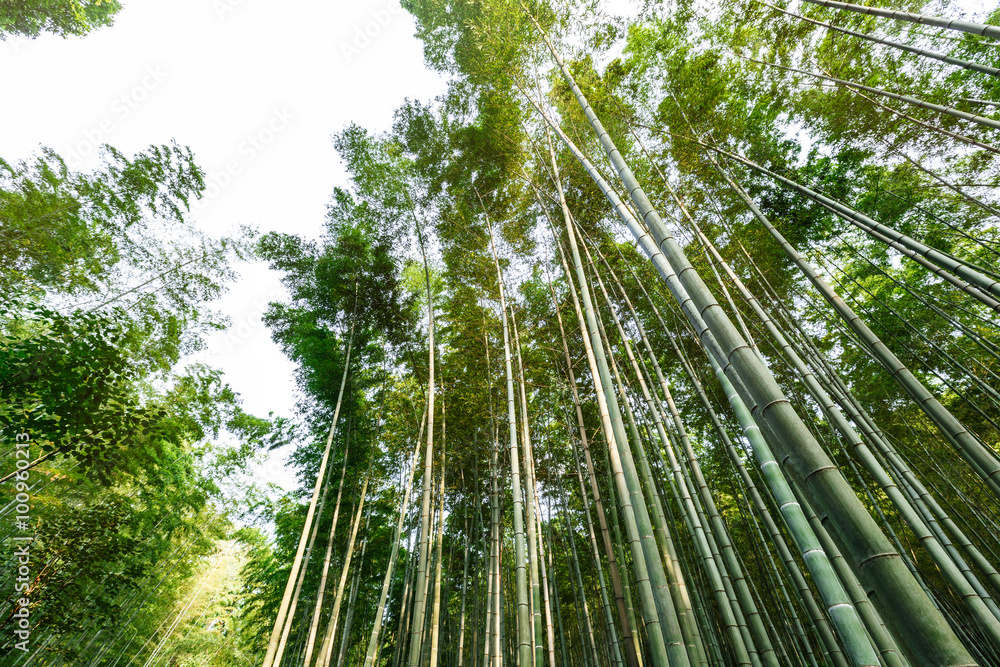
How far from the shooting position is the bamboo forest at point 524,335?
9.66 feet

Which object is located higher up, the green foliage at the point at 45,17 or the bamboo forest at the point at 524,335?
the green foliage at the point at 45,17

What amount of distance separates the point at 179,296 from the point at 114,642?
520 centimetres

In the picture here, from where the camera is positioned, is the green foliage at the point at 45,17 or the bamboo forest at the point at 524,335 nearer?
the bamboo forest at the point at 524,335

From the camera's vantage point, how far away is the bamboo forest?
2.95m

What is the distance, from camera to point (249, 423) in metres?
5.62

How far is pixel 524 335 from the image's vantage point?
518 centimetres

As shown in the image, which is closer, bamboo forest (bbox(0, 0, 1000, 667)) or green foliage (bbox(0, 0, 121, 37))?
bamboo forest (bbox(0, 0, 1000, 667))

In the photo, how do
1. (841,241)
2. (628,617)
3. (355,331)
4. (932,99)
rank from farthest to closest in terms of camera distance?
(355,331), (841,241), (932,99), (628,617)

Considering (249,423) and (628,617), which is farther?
(249,423)

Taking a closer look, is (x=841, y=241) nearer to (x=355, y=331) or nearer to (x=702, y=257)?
(x=702, y=257)

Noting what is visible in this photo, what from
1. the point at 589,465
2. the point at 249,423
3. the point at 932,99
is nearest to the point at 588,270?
the point at 589,465

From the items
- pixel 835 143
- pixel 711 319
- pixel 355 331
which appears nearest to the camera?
pixel 711 319

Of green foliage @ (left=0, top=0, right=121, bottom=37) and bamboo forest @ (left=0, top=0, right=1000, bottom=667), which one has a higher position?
green foliage @ (left=0, top=0, right=121, bottom=37)

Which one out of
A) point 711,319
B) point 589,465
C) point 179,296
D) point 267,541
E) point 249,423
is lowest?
point 711,319
